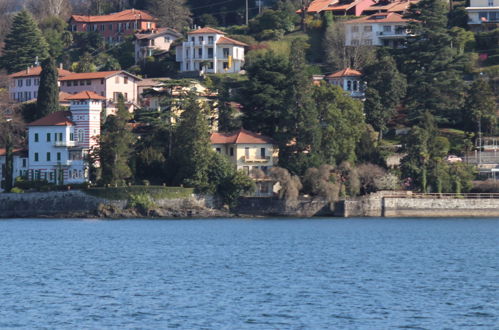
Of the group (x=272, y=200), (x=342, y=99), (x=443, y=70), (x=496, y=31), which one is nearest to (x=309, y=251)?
(x=272, y=200)

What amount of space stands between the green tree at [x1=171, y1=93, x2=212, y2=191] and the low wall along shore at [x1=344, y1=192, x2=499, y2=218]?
10911 mm

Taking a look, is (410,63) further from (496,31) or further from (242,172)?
(242,172)

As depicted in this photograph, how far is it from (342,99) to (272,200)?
1069 cm

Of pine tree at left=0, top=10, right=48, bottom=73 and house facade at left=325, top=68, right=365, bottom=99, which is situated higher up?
pine tree at left=0, top=10, right=48, bottom=73

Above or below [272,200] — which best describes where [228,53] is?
above

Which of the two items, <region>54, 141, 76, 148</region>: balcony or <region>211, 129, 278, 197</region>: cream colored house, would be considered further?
<region>54, 141, 76, 148</region>: balcony

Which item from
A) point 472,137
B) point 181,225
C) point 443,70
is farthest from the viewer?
point 443,70

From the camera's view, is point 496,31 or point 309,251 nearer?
point 309,251

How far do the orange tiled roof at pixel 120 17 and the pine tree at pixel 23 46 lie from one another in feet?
62.7

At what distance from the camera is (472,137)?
102 meters

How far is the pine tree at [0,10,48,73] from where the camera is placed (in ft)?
437

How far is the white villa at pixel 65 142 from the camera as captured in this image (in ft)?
324

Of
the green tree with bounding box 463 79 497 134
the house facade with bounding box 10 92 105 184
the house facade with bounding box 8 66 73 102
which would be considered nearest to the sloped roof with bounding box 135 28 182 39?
the house facade with bounding box 8 66 73 102

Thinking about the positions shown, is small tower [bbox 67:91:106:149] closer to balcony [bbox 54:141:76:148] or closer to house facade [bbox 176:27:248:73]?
balcony [bbox 54:141:76:148]
